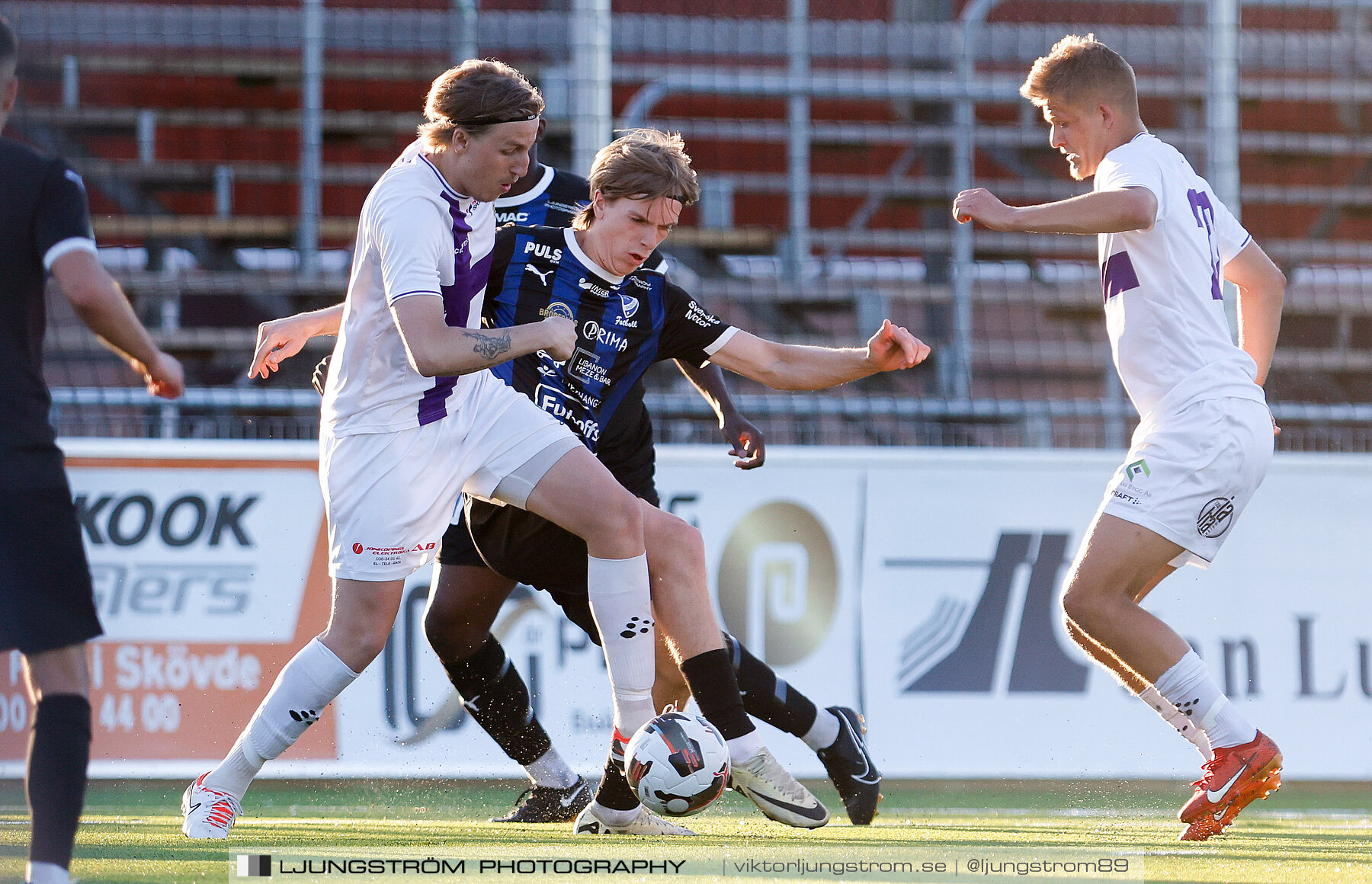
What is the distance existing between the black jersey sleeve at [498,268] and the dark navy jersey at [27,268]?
1.48 meters

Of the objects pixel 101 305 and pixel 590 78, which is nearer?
pixel 101 305

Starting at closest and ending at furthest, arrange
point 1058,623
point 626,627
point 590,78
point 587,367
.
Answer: point 626,627
point 587,367
point 1058,623
point 590,78

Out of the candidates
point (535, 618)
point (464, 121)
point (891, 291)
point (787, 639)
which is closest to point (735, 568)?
point (787, 639)

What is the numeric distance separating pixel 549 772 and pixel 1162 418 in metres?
2.12

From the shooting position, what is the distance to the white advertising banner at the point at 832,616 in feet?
20.1

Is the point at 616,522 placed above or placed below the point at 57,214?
below

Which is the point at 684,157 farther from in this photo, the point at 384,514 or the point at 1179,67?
the point at 1179,67

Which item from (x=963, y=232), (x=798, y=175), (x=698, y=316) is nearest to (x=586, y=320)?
(x=698, y=316)

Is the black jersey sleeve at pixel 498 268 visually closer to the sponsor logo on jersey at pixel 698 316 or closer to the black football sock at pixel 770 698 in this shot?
the sponsor logo on jersey at pixel 698 316

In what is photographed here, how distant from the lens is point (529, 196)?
16.0 ft

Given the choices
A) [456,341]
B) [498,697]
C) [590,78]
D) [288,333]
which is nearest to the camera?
[456,341]

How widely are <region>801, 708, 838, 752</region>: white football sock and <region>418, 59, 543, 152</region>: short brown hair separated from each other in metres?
2.05

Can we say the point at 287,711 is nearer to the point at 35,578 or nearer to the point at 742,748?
the point at 35,578

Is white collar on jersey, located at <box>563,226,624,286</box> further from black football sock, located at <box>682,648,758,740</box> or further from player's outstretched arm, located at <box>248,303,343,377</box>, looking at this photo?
black football sock, located at <box>682,648,758,740</box>
